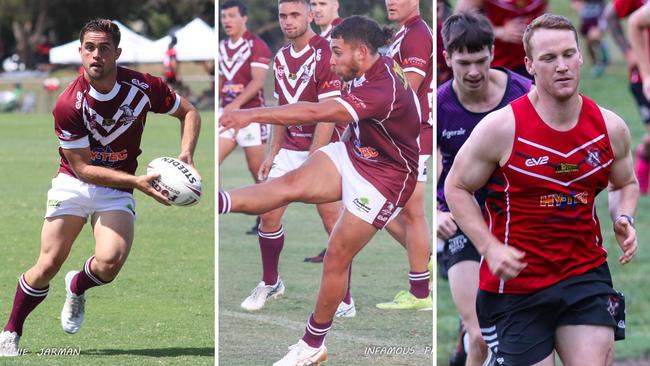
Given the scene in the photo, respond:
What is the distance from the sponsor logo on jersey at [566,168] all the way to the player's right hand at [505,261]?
351mm

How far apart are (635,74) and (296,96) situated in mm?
6649

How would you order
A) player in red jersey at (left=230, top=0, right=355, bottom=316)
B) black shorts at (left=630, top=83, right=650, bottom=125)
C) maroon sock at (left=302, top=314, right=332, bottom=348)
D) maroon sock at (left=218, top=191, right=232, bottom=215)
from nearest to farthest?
maroon sock at (left=218, top=191, right=232, bottom=215), player in red jersey at (left=230, top=0, right=355, bottom=316), maroon sock at (left=302, top=314, right=332, bottom=348), black shorts at (left=630, top=83, right=650, bottom=125)

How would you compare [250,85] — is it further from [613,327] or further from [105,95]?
[613,327]

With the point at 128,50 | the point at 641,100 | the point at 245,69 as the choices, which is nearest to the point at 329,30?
the point at 245,69

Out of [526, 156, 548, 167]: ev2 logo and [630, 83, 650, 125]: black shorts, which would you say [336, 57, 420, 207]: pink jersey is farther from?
[630, 83, 650, 125]: black shorts

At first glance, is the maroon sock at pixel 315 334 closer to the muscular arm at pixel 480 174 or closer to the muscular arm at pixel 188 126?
the muscular arm at pixel 188 126

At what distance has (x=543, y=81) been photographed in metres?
5.14

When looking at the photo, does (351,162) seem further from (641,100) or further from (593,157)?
(641,100)

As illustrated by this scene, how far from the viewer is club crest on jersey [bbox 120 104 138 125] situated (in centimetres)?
679

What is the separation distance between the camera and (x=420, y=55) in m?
6.29

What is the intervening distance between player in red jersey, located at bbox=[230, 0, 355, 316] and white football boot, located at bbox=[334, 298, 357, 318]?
1.33 ft

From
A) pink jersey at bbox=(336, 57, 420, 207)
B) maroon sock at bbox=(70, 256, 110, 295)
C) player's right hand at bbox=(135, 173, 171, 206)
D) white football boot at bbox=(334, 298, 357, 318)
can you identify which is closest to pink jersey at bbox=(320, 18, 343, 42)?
pink jersey at bbox=(336, 57, 420, 207)

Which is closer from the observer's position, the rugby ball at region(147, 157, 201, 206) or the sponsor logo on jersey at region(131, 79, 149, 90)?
the rugby ball at region(147, 157, 201, 206)

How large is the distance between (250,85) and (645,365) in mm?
3263
